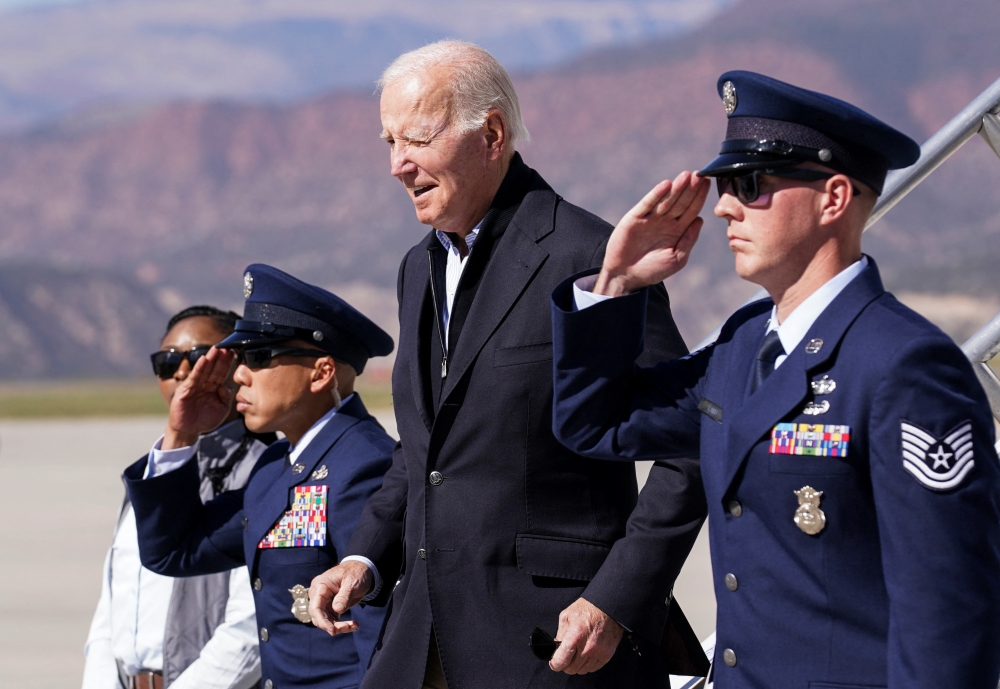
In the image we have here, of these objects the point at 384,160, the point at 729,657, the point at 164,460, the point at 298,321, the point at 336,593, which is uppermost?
the point at 384,160

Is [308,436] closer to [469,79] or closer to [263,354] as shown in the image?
[263,354]

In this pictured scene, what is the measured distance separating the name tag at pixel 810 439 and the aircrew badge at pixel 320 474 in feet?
4.76

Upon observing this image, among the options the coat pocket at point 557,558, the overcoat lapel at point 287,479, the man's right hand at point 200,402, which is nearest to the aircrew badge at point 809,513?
the coat pocket at point 557,558

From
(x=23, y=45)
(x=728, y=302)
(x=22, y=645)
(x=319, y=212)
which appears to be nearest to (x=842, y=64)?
(x=728, y=302)

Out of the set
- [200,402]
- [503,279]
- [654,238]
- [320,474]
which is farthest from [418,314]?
[200,402]

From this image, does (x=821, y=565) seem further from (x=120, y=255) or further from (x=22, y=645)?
(x=120, y=255)

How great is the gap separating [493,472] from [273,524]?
2.62 ft

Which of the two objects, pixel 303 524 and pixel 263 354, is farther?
pixel 263 354

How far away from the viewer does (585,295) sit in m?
Answer: 2.11

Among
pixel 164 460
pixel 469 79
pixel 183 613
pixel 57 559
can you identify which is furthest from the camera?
pixel 57 559

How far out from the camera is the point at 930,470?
169 cm

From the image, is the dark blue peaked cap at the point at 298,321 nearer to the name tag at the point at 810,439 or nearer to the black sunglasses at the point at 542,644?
the black sunglasses at the point at 542,644

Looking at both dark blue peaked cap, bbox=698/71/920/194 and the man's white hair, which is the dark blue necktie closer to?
dark blue peaked cap, bbox=698/71/920/194

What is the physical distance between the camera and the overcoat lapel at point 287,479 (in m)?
3.06
